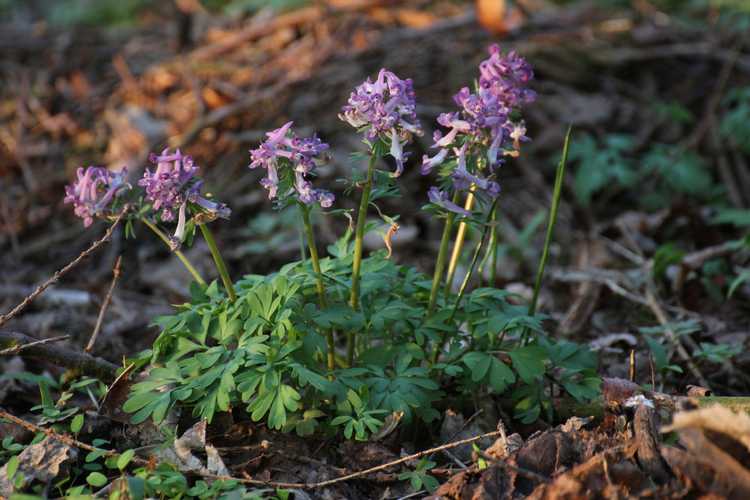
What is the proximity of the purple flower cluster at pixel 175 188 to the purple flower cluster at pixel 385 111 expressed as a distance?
0.49 metres

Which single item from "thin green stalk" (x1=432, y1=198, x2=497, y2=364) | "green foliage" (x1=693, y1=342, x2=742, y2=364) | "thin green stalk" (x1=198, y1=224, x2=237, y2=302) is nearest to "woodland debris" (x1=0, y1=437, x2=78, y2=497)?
"thin green stalk" (x1=198, y1=224, x2=237, y2=302)

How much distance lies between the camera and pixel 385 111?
91.3 inches

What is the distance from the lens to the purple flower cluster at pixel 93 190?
98.1 inches

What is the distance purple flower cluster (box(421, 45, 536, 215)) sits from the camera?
96.5 inches

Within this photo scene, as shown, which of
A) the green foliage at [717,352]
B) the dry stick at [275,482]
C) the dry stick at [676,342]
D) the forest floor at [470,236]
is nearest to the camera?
the dry stick at [275,482]

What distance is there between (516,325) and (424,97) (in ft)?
12.7

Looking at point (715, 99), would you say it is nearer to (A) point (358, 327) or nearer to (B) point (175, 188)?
(A) point (358, 327)

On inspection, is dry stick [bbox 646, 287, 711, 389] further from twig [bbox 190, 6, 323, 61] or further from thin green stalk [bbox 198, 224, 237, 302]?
twig [bbox 190, 6, 323, 61]

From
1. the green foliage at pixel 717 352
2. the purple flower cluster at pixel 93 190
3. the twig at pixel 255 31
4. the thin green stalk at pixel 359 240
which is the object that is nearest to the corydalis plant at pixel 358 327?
the thin green stalk at pixel 359 240

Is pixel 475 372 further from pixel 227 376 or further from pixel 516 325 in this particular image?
pixel 227 376

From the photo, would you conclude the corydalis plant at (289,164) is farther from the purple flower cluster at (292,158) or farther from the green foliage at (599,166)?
the green foliage at (599,166)

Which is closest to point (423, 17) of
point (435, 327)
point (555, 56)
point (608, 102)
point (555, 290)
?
point (555, 56)

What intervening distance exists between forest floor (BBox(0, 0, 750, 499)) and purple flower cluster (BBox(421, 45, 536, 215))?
84cm

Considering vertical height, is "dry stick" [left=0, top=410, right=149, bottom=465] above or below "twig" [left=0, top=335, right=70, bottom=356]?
below
